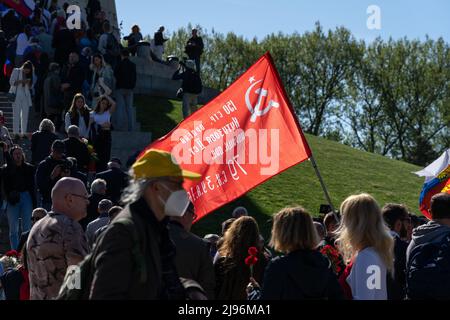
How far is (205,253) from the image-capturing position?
6852mm

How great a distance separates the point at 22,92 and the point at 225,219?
14.0 feet

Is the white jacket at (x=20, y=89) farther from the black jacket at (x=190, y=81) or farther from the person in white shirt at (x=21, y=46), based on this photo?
the black jacket at (x=190, y=81)

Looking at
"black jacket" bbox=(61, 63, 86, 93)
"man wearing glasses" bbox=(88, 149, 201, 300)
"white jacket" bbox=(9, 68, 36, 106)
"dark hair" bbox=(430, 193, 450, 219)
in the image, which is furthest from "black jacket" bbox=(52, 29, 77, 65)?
"man wearing glasses" bbox=(88, 149, 201, 300)

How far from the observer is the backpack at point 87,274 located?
14.7 feet

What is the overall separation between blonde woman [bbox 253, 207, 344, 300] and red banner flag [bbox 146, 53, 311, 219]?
2.98 m

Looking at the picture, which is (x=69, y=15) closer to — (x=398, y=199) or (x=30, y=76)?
(x=30, y=76)

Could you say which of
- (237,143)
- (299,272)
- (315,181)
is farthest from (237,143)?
(315,181)

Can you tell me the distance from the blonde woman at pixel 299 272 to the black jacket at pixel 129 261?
1150mm

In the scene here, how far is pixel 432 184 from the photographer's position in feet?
40.1

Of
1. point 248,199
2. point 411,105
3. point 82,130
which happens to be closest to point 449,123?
point 411,105

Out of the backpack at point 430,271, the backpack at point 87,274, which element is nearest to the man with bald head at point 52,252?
the backpack at point 87,274

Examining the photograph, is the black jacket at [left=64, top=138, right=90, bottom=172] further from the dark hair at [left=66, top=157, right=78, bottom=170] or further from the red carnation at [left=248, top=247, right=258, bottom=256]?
the red carnation at [left=248, top=247, right=258, bottom=256]

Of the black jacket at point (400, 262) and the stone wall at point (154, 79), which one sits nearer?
the black jacket at point (400, 262)

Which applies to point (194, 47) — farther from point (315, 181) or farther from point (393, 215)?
point (393, 215)
